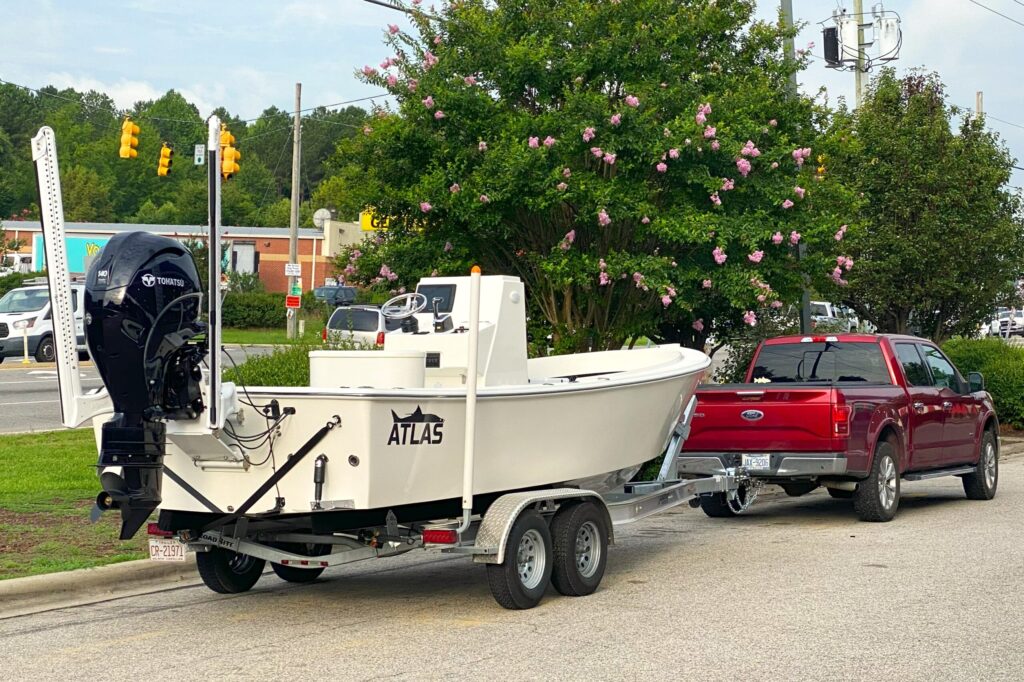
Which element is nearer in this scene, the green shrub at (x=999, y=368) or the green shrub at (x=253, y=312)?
the green shrub at (x=999, y=368)

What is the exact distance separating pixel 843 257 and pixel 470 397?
10641mm

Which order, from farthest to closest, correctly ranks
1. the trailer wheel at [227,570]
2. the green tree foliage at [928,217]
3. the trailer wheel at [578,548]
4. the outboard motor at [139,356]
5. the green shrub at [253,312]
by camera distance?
the green shrub at [253,312]
the green tree foliage at [928,217]
the trailer wheel at [227,570]
the trailer wheel at [578,548]
the outboard motor at [139,356]

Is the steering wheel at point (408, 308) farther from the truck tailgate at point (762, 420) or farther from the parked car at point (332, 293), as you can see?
the parked car at point (332, 293)

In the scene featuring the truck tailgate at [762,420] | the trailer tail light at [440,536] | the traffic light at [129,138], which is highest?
the traffic light at [129,138]

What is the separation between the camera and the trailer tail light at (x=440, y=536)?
8.30m

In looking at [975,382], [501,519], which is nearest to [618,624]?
[501,519]

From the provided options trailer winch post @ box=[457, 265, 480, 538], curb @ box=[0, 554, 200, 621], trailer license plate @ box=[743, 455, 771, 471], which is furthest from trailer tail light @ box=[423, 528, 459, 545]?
trailer license plate @ box=[743, 455, 771, 471]

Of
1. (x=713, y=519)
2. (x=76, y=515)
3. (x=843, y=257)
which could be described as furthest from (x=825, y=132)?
(x=76, y=515)

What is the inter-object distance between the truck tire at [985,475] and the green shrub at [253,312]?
3862 centimetres

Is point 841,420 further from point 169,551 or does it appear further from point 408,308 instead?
point 169,551

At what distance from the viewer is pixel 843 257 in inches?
694

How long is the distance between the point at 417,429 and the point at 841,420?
18.4 feet

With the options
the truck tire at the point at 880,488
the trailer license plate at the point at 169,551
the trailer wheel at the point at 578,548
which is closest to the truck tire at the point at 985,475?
the truck tire at the point at 880,488

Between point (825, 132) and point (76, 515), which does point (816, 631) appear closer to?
point (76, 515)
